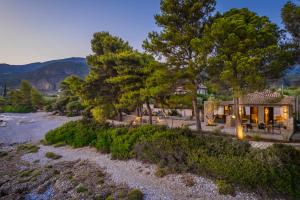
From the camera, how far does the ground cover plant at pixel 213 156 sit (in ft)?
23.6

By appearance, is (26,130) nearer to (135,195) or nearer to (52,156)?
(52,156)

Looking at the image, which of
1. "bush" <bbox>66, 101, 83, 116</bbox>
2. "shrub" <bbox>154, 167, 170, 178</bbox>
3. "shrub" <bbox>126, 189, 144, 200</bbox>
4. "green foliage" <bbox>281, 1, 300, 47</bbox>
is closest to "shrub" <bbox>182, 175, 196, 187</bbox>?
"shrub" <bbox>154, 167, 170, 178</bbox>

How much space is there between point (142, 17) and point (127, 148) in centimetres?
2245

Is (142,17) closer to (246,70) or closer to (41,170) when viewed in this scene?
(246,70)

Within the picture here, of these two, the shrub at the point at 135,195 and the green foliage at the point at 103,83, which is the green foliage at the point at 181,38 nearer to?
the green foliage at the point at 103,83

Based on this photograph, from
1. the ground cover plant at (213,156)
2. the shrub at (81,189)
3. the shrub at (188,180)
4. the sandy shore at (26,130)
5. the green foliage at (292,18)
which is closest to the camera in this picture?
the ground cover plant at (213,156)

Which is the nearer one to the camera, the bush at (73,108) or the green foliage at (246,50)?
the green foliage at (246,50)

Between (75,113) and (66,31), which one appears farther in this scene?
(75,113)

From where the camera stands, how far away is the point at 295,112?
18812 mm

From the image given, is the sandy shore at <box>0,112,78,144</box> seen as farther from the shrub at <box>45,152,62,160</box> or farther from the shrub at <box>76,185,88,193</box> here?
the shrub at <box>76,185,88,193</box>

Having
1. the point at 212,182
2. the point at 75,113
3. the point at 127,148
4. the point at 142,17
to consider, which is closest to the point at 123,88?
the point at 127,148

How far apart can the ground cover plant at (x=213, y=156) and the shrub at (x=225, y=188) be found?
30 cm

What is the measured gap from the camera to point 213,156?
892cm

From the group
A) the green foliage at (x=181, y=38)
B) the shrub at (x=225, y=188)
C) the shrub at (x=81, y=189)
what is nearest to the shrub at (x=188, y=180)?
the shrub at (x=225, y=188)
